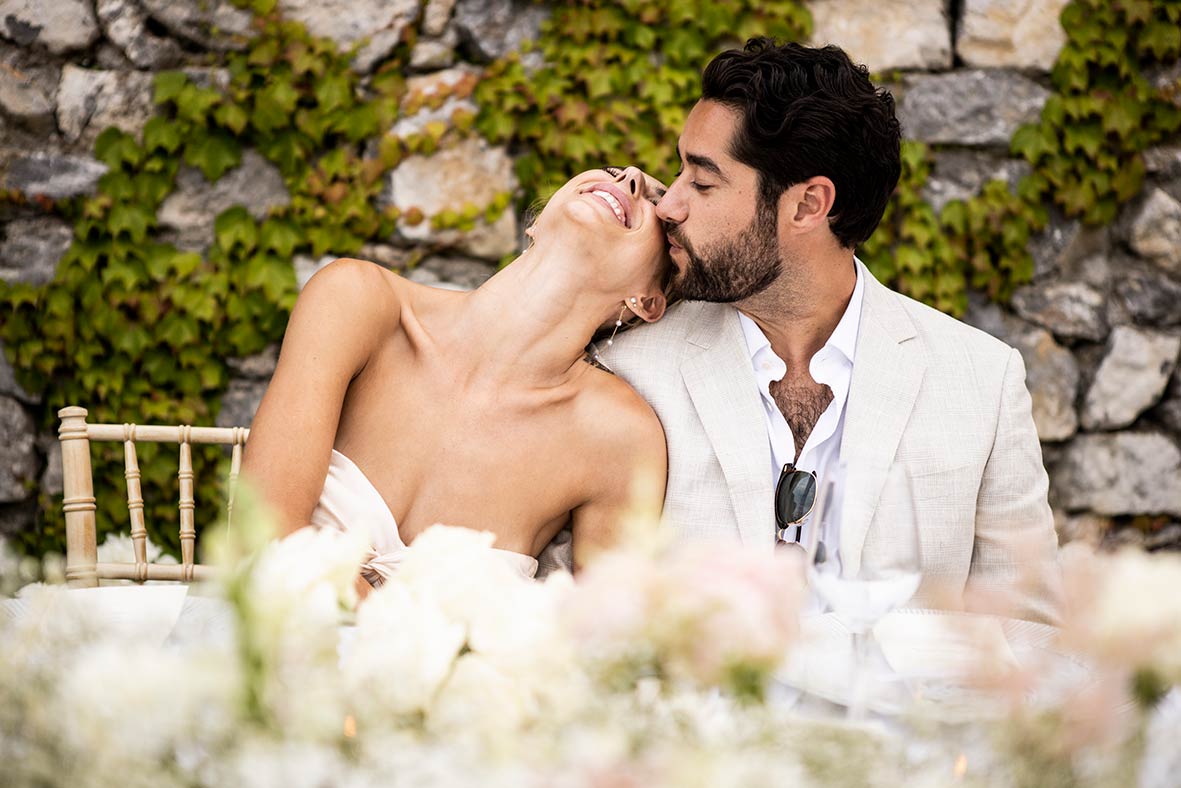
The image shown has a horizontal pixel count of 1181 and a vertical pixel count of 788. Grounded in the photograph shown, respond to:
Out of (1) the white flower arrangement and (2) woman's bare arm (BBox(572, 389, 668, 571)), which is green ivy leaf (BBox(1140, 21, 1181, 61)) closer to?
(2) woman's bare arm (BBox(572, 389, 668, 571))

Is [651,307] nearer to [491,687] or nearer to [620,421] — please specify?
[620,421]

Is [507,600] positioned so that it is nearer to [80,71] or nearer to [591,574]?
[591,574]

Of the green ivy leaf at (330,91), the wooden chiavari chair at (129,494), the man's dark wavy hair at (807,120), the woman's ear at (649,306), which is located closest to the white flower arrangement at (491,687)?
the wooden chiavari chair at (129,494)

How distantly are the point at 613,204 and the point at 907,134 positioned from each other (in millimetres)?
1901

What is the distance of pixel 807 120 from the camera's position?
2389 millimetres

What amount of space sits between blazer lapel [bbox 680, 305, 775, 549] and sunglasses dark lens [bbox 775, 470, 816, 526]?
0.05 meters

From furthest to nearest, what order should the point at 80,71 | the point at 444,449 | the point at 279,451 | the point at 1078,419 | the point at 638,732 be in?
the point at 1078,419 → the point at 80,71 → the point at 444,449 → the point at 279,451 → the point at 638,732

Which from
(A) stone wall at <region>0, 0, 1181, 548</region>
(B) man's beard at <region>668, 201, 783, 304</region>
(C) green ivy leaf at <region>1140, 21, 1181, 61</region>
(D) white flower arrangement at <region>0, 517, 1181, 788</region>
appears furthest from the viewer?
(C) green ivy leaf at <region>1140, 21, 1181, 61</region>

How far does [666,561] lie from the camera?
2.70 feet

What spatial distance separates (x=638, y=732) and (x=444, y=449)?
1.45 m

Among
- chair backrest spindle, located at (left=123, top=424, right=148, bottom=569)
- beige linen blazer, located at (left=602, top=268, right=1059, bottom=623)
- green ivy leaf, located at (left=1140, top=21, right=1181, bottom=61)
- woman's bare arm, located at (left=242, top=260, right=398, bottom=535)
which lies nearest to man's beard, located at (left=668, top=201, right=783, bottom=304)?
beige linen blazer, located at (left=602, top=268, right=1059, bottom=623)

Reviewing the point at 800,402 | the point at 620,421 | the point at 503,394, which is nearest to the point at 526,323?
the point at 503,394


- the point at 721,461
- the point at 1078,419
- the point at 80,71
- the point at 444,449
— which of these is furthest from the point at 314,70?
the point at 1078,419

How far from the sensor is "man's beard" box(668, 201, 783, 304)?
2.32 meters
